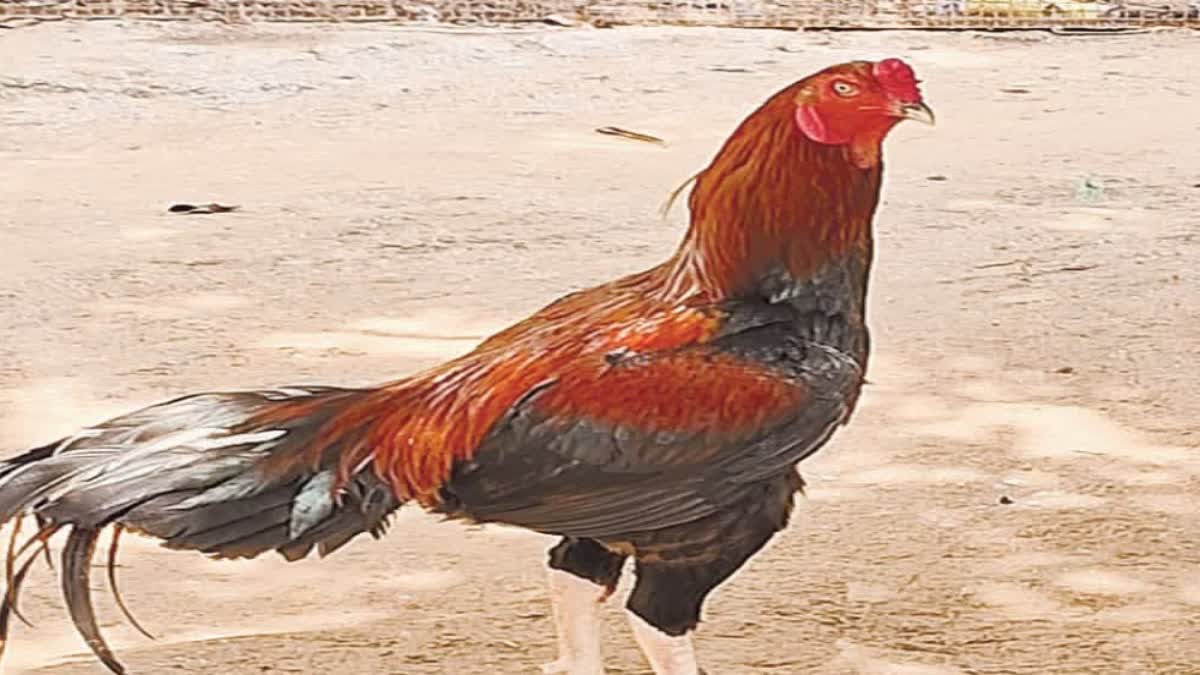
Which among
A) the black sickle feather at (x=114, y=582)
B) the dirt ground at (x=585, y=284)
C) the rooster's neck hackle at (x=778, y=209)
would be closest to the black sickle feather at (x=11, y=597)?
the black sickle feather at (x=114, y=582)

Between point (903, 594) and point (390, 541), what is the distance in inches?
40.1

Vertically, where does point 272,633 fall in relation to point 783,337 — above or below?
below

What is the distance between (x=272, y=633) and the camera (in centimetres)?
362

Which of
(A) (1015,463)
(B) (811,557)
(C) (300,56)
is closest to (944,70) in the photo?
(C) (300,56)

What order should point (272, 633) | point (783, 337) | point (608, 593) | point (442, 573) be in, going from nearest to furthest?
point (783, 337) < point (608, 593) < point (272, 633) < point (442, 573)

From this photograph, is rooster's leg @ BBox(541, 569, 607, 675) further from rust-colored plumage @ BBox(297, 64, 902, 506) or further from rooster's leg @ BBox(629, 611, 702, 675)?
rust-colored plumage @ BBox(297, 64, 902, 506)

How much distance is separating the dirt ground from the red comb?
3.36ft

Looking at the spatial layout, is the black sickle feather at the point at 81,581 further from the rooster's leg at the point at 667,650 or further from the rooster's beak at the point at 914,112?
the rooster's beak at the point at 914,112

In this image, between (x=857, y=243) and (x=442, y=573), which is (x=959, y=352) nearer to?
(x=442, y=573)

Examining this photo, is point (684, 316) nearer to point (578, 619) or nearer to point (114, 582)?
point (578, 619)

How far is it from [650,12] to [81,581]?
27.5ft

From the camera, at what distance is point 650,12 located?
36.1ft

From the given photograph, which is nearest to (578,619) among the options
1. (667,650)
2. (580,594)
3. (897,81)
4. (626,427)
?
(580,594)

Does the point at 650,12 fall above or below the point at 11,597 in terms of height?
below
